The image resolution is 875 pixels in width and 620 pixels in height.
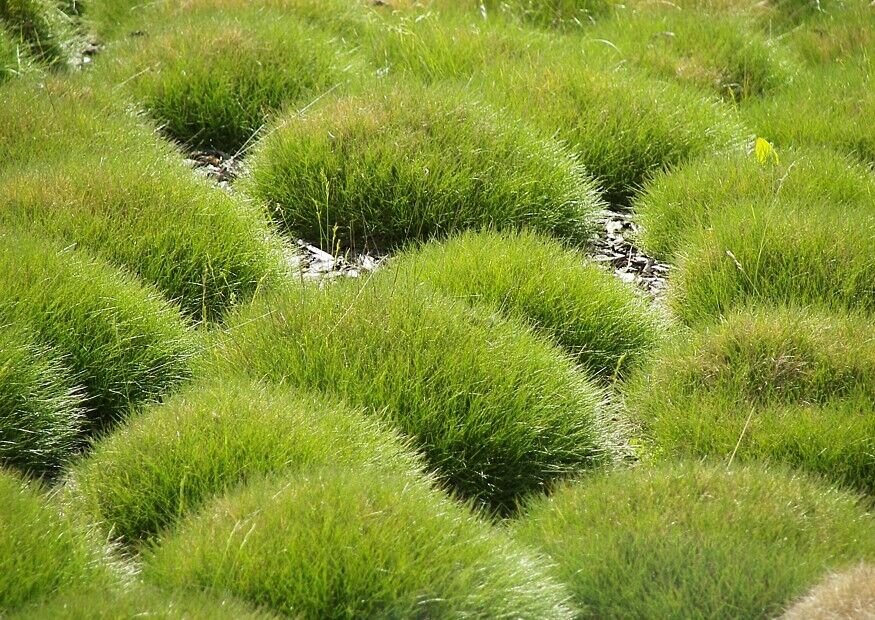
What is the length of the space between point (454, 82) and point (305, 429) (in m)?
3.03

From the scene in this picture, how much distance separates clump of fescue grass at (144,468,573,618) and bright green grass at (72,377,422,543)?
0.22 meters

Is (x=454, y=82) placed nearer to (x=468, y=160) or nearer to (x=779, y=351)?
(x=468, y=160)

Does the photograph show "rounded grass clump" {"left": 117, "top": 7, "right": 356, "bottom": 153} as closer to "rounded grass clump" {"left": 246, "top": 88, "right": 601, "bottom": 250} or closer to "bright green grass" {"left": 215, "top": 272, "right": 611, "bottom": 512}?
"rounded grass clump" {"left": 246, "top": 88, "right": 601, "bottom": 250}

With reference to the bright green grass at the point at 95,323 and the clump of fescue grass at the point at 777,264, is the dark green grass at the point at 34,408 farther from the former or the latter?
the clump of fescue grass at the point at 777,264

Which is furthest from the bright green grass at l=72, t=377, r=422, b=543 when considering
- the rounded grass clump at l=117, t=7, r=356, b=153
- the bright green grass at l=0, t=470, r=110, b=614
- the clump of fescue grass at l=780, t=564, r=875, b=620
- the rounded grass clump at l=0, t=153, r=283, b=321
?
the rounded grass clump at l=117, t=7, r=356, b=153

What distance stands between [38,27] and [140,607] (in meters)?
4.86

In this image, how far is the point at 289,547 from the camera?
119 inches

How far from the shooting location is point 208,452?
11.5 ft

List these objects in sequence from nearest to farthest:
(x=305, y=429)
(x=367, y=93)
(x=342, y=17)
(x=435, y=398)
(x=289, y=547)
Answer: (x=289, y=547)
(x=305, y=429)
(x=435, y=398)
(x=367, y=93)
(x=342, y=17)

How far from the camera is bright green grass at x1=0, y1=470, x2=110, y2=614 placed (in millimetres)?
2939

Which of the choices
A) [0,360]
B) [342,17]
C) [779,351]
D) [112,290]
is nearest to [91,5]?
[342,17]

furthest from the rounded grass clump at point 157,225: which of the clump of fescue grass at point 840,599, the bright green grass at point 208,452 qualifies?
the clump of fescue grass at point 840,599

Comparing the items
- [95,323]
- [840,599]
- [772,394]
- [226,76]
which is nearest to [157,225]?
[95,323]

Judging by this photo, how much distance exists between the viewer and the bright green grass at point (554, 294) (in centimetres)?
455
